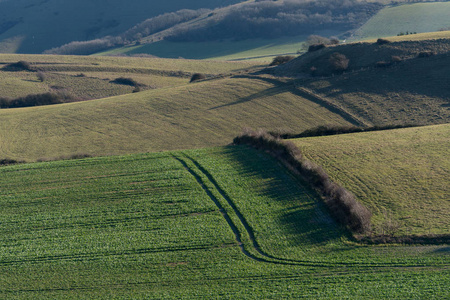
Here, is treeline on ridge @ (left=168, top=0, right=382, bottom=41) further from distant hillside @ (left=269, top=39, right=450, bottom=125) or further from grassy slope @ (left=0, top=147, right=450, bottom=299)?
grassy slope @ (left=0, top=147, right=450, bottom=299)

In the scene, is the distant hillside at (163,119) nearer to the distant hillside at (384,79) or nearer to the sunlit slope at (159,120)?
the sunlit slope at (159,120)

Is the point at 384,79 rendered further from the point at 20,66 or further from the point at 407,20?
the point at 407,20

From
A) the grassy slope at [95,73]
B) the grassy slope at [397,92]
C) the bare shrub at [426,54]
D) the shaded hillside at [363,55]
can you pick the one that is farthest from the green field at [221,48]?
the grassy slope at [397,92]

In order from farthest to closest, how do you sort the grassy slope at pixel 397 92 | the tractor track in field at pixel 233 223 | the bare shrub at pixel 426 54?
1. the bare shrub at pixel 426 54
2. the grassy slope at pixel 397 92
3. the tractor track in field at pixel 233 223

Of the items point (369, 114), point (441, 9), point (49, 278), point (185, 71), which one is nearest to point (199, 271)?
point (49, 278)

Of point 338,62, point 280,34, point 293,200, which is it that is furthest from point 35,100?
point 280,34

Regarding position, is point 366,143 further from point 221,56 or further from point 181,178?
point 221,56
